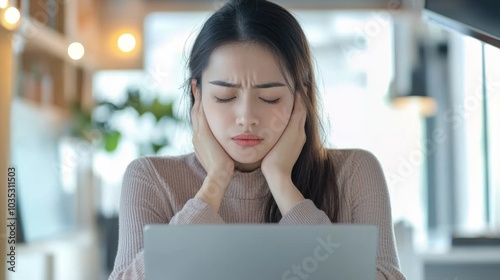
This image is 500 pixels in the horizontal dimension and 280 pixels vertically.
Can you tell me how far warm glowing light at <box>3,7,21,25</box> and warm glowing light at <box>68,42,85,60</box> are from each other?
1.55 metres

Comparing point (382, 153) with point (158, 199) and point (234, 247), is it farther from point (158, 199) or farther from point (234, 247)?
point (234, 247)

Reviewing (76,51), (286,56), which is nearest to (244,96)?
(286,56)

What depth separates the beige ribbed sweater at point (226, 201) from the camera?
1588 millimetres

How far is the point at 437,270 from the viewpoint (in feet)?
14.0

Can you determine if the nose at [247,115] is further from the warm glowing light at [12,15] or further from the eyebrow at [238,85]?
the warm glowing light at [12,15]

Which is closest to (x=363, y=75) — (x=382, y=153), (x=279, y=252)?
(x=382, y=153)

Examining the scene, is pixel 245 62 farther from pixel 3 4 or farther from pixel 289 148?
pixel 3 4

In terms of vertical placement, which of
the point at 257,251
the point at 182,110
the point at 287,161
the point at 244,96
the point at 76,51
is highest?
the point at 76,51

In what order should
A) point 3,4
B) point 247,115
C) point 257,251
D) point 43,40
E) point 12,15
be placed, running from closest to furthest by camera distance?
point 257,251
point 247,115
point 3,4
point 12,15
point 43,40

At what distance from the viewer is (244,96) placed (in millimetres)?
1646

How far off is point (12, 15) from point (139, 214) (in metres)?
1.67

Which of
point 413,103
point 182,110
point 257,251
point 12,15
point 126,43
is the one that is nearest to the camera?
point 257,251

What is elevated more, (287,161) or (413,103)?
(413,103)

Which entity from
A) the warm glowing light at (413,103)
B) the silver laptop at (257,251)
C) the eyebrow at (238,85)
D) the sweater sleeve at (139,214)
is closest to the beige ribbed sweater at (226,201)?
the sweater sleeve at (139,214)
